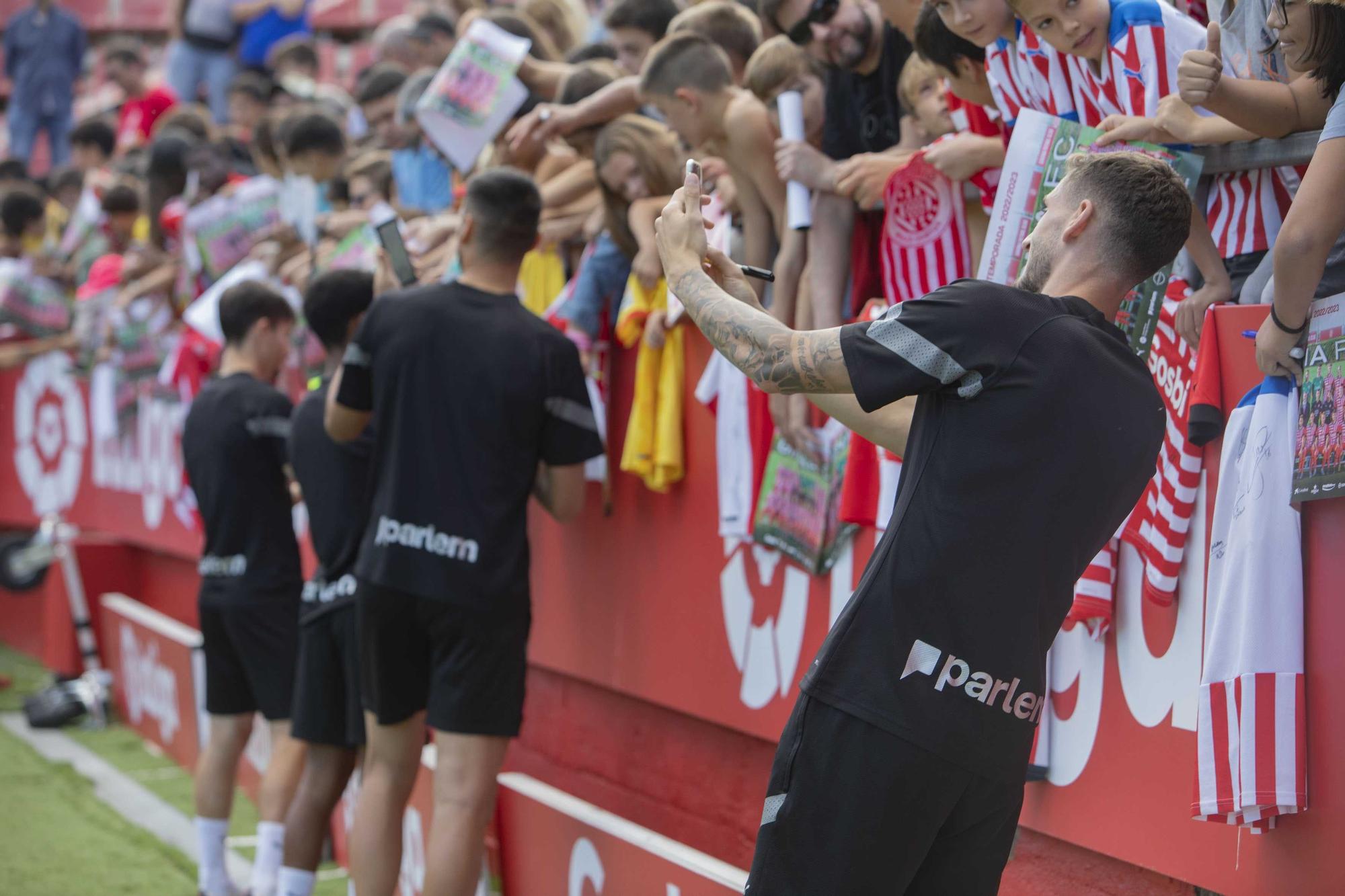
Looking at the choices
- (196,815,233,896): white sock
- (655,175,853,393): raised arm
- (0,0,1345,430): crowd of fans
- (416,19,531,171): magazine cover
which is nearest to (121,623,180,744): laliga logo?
(0,0,1345,430): crowd of fans

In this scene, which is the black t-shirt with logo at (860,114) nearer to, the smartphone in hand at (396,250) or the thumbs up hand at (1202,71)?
the smartphone in hand at (396,250)

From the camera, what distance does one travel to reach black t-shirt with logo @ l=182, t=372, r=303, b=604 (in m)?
5.30

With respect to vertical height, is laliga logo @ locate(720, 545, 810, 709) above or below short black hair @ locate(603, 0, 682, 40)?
below

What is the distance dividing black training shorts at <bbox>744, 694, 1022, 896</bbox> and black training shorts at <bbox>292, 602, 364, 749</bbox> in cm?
258

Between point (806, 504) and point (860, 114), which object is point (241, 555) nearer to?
point (806, 504)

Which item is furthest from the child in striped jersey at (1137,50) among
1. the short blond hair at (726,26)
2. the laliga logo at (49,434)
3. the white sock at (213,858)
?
the laliga logo at (49,434)

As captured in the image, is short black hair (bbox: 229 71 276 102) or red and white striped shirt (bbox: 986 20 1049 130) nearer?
red and white striped shirt (bbox: 986 20 1049 130)

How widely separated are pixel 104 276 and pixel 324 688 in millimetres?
5101

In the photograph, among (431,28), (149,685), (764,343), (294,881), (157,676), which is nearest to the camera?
(764,343)

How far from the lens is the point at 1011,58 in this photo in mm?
3289

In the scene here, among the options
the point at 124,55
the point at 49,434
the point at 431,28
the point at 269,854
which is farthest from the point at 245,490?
the point at 124,55

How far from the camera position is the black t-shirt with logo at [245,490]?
5.30m

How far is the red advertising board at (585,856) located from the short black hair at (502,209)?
1608 mm

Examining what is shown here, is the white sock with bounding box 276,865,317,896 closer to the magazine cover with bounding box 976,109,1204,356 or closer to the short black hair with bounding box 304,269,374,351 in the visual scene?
the short black hair with bounding box 304,269,374,351
